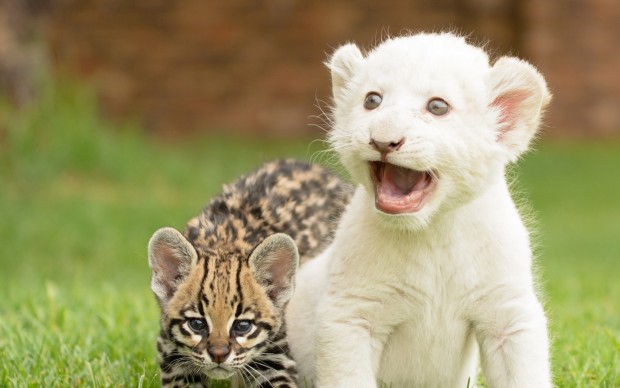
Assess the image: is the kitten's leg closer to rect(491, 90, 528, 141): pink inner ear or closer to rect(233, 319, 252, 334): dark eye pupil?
rect(491, 90, 528, 141): pink inner ear

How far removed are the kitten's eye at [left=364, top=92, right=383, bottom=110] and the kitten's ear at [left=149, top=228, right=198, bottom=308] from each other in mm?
1068

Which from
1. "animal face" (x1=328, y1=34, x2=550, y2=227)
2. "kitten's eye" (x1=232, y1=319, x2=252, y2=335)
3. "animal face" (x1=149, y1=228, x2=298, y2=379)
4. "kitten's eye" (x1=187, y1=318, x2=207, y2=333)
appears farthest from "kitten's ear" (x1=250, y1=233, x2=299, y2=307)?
"animal face" (x1=328, y1=34, x2=550, y2=227)

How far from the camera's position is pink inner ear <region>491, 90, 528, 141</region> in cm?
452

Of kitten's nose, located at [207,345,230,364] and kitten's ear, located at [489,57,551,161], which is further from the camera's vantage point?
kitten's nose, located at [207,345,230,364]

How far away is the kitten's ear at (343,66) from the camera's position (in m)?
4.71

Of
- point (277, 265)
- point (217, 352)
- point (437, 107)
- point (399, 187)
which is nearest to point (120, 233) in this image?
point (277, 265)

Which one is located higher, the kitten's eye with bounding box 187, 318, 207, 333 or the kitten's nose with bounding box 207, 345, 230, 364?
the kitten's eye with bounding box 187, 318, 207, 333

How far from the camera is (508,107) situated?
454 centimetres

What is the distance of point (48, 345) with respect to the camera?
588 cm

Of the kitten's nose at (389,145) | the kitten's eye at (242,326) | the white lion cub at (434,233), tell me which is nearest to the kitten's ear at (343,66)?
the white lion cub at (434,233)

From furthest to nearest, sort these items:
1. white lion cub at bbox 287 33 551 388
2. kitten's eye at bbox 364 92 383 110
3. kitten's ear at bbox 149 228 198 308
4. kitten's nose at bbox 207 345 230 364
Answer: kitten's ear at bbox 149 228 198 308
kitten's nose at bbox 207 345 230 364
kitten's eye at bbox 364 92 383 110
white lion cub at bbox 287 33 551 388

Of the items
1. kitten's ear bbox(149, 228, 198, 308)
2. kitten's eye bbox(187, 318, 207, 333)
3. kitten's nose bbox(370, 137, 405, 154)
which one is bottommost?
kitten's eye bbox(187, 318, 207, 333)

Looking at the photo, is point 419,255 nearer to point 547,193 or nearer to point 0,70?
point 0,70

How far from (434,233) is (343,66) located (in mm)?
859
